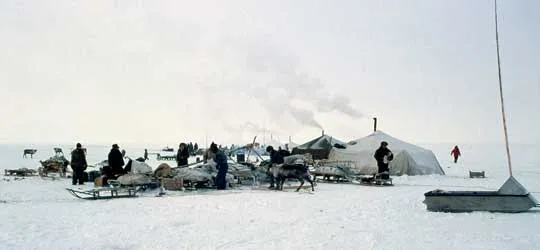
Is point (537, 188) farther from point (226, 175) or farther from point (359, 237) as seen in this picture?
point (359, 237)

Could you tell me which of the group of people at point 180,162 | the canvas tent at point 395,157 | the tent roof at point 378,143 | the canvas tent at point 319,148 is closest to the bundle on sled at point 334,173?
the group of people at point 180,162

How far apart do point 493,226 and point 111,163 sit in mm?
10879

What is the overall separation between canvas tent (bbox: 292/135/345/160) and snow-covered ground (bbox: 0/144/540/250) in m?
20.4

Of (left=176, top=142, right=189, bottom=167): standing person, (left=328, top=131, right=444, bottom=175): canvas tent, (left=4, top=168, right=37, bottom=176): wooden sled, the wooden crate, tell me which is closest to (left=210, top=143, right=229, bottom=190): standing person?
the wooden crate

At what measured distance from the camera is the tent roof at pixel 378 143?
25281 mm

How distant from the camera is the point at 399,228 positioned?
827 cm

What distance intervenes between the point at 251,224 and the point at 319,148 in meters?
25.4

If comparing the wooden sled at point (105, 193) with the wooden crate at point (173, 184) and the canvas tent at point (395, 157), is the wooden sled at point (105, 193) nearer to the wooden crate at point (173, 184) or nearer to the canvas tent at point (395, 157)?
the wooden crate at point (173, 184)

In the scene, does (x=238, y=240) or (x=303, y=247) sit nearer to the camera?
(x=303, y=247)

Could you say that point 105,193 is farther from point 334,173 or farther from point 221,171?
point 334,173

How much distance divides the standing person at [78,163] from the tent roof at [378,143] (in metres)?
13.2

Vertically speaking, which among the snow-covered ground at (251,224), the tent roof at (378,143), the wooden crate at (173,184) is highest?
the tent roof at (378,143)

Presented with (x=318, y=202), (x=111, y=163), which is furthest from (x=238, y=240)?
(x=111, y=163)

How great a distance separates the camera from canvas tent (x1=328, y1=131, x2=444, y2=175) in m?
23.6
